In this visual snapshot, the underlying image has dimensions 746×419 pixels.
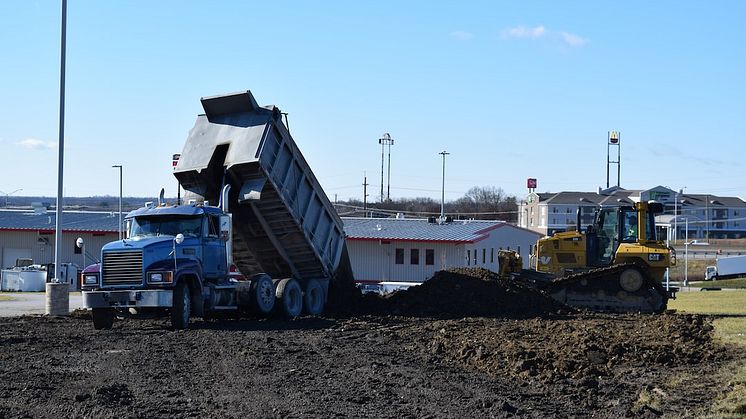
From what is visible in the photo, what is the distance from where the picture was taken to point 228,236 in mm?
21375

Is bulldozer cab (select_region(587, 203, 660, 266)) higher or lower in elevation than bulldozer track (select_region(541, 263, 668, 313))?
higher

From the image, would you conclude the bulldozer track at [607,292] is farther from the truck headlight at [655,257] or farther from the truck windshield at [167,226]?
the truck windshield at [167,226]

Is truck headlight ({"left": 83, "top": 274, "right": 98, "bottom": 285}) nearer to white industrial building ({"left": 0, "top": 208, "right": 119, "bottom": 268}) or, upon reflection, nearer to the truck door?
the truck door

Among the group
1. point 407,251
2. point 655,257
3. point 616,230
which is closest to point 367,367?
point 655,257

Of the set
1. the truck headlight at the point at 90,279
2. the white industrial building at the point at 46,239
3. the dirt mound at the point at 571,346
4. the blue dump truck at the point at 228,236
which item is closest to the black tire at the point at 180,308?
the blue dump truck at the point at 228,236

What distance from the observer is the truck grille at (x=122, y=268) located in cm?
1977

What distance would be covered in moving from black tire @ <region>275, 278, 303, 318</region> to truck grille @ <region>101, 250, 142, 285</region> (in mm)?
4175

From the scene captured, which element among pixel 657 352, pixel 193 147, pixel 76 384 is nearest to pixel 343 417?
pixel 76 384

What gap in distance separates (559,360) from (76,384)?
6.71 metres

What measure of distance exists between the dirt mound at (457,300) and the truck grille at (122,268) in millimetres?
6518

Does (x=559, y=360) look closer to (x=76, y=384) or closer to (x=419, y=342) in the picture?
(x=419, y=342)

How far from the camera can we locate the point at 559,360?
13984 mm

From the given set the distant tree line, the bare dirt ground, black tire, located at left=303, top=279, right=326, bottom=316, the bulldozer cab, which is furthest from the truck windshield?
the distant tree line

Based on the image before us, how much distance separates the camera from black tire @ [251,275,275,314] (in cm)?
2216
